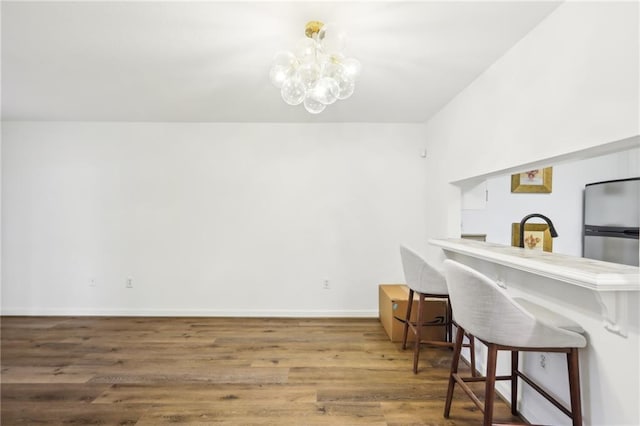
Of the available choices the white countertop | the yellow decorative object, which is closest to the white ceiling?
the yellow decorative object

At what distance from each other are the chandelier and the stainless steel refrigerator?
10.2ft

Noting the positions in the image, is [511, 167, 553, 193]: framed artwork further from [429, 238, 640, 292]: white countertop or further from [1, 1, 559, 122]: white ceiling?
[429, 238, 640, 292]: white countertop

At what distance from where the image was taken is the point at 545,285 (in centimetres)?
171

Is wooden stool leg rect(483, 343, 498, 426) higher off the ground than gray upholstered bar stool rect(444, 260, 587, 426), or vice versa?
gray upholstered bar stool rect(444, 260, 587, 426)

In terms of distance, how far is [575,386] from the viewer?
138cm

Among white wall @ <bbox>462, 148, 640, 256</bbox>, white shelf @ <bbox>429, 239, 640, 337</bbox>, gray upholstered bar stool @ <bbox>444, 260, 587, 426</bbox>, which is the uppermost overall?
white wall @ <bbox>462, 148, 640, 256</bbox>

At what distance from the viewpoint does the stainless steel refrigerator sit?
115 inches

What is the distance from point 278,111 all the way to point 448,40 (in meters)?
1.88

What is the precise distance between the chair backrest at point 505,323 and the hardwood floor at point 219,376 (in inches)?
33.2

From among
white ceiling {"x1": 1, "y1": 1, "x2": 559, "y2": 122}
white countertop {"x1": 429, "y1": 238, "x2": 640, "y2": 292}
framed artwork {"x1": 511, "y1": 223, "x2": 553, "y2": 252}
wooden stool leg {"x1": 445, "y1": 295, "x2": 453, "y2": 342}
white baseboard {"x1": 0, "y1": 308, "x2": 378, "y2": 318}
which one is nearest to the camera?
white countertop {"x1": 429, "y1": 238, "x2": 640, "y2": 292}

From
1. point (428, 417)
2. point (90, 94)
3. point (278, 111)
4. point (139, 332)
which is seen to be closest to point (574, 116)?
point (428, 417)

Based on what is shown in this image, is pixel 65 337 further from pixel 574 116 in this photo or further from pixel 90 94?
pixel 574 116

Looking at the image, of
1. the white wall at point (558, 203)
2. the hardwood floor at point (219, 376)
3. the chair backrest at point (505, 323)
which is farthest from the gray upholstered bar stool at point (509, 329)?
the white wall at point (558, 203)

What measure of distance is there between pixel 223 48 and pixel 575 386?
2.70m
